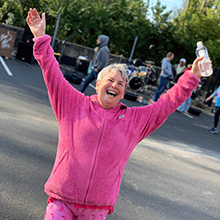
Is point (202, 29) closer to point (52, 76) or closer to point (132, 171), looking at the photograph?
point (132, 171)

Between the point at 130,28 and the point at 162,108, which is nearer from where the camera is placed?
the point at 162,108

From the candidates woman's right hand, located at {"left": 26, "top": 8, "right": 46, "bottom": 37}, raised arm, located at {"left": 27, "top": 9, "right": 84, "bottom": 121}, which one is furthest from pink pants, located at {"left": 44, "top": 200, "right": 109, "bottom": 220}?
woman's right hand, located at {"left": 26, "top": 8, "right": 46, "bottom": 37}

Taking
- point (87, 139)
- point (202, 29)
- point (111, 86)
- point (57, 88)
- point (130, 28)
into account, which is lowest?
point (87, 139)

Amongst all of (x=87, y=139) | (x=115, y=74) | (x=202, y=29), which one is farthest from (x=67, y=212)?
(x=202, y=29)

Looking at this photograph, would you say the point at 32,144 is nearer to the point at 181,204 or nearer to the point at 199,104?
the point at 181,204

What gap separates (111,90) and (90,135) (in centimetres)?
35

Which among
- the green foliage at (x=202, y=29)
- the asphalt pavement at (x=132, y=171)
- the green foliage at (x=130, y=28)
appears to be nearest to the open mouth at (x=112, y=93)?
the asphalt pavement at (x=132, y=171)

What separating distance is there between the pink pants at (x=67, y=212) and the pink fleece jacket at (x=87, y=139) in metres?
0.05

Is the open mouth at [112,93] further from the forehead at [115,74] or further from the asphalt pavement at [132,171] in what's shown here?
the asphalt pavement at [132,171]

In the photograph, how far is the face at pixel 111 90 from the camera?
2451 millimetres

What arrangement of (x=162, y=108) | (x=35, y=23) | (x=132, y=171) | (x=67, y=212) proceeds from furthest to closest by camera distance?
(x=132, y=171) → (x=162, y=108) → (x=35, y=23) → (x=67, y=212)

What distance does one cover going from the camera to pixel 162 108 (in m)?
2.59

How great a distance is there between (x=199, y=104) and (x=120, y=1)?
10727 millimetres

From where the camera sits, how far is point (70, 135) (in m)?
2.39
